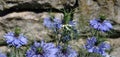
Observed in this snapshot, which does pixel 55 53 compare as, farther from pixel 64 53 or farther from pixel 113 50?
pixel 113 50

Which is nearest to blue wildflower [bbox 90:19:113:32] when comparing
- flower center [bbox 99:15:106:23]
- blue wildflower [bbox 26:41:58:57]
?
flower center [bbox 99:15:106:23]

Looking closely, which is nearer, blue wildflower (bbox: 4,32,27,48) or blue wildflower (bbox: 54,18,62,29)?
blue wildflower (bbox: 4,32,27,48)

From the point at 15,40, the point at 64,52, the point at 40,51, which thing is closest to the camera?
the point at 40,51

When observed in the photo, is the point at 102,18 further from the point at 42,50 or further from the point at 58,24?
the point at 42,50

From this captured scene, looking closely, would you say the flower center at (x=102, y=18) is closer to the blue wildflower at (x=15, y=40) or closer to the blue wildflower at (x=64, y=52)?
the blue wildflower at (x=64, y=52)

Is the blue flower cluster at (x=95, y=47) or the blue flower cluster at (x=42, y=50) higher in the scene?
the blue flower cluster at (x=42, y=50)

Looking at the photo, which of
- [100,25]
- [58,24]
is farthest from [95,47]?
[58,24]

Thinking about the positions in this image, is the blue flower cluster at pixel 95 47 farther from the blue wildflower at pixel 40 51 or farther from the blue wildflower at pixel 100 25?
the blue wildflower at pixel 40 51

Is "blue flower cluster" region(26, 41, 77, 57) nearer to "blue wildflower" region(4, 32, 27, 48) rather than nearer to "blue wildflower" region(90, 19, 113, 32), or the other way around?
"blue wildflower" region(4, 32, 27, 48)

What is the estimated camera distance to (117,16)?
282cm

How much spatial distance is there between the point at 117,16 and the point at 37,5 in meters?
0.58

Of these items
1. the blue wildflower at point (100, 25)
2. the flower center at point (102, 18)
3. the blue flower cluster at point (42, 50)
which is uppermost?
the flower center at point (102, 18)

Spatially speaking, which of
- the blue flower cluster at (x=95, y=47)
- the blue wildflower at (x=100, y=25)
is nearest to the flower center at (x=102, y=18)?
the blue wildflower at (x=100, y=25)

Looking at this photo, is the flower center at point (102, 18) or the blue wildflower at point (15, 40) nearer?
the blue wildflower at point (15, 40)
